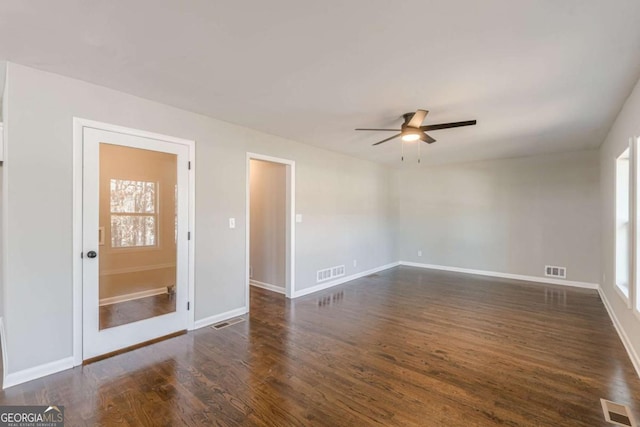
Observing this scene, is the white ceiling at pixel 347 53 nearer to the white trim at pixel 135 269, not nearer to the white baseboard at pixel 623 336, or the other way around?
the white trim at pixel 135 269

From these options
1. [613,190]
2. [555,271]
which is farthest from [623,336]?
[555,271]

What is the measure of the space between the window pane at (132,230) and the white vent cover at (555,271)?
21.9ft

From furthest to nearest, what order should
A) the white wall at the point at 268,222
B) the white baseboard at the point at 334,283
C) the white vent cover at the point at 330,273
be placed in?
the white vent cover at the point at 330,273, the white wall at the point at 268,222, the white baseboard at the point at 334,283

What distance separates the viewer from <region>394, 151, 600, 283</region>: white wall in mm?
5340

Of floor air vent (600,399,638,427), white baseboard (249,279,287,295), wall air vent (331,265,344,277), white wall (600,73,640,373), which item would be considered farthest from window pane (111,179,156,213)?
white wall (600,73,640,373)

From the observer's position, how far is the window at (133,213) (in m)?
2.93

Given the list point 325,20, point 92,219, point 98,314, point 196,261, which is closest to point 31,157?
point 92,219

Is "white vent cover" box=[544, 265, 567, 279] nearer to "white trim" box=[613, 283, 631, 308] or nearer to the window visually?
"white trim" box=[613, 283, 631, 308]

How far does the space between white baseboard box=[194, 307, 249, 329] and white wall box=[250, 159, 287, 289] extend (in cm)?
116

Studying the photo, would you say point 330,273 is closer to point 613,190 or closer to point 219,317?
point 219,317

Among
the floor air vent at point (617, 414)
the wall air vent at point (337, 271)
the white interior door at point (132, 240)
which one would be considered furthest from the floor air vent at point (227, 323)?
the floor air vent at point (617, 414)

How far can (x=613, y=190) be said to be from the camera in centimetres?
369

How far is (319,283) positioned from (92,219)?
11.4ft

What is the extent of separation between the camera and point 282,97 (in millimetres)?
2994
